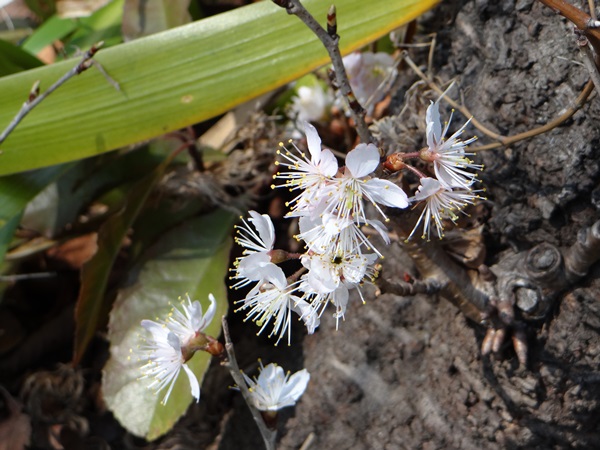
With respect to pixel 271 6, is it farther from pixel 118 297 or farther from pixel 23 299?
pixel 23 299

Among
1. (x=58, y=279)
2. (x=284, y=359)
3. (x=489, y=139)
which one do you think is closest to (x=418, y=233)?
(x=489, y=139)

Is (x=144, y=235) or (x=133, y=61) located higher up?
(x=133, y=61)

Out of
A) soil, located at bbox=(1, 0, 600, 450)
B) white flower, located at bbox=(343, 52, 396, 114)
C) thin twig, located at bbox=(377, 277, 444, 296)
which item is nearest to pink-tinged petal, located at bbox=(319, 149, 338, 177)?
thin twig, located at bbox=(377, 277, 444, 296)

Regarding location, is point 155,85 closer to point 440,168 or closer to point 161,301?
point 161,301

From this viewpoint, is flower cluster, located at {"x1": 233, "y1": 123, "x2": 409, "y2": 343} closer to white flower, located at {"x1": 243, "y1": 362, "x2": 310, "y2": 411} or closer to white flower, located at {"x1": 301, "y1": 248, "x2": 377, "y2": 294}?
white flower, located at {"x1": 301, "y1": 248, "x2": 377, "y2": 294}

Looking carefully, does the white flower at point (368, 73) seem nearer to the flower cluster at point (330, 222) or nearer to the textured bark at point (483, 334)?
the textured bark at point (483, 334)

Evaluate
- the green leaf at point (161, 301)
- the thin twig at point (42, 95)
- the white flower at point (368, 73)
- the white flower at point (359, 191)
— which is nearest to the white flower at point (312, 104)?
the white flower at point (368, 73)
